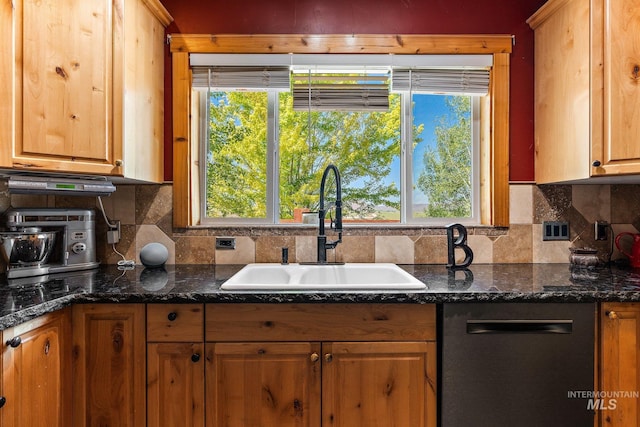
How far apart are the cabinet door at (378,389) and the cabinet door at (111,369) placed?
707 mm

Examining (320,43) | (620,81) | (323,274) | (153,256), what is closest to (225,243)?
(153,256)

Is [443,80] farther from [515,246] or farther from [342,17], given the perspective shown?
[515,246]

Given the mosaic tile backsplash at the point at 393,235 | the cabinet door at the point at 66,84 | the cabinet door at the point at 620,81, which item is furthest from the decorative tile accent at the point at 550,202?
the cabinet door at the point at 66,84

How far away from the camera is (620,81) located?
163 centimetres

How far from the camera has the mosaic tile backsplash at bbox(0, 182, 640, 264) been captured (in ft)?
6.93

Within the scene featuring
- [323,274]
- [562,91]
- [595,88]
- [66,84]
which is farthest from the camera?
[323,274]

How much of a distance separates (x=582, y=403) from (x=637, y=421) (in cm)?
24

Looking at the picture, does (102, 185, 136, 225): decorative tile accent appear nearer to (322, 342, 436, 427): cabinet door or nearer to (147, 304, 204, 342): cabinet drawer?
(147, 304, 204, 342): cabinet drawer

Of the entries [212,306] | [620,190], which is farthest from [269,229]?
[620,190]

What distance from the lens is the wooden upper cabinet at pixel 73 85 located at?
4.79ft

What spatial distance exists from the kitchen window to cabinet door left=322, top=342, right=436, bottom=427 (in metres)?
0.90

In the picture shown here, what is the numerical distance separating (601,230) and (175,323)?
222 cm

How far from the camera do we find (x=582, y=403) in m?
1.42

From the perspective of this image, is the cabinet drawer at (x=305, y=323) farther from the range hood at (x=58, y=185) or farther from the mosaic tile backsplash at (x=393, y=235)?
the range hood at (x=58, y=185)
